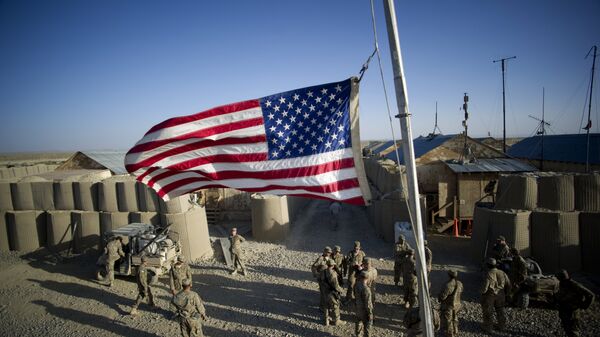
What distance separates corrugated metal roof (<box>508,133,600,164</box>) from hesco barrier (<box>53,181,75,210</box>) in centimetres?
2495

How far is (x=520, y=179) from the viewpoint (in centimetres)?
923

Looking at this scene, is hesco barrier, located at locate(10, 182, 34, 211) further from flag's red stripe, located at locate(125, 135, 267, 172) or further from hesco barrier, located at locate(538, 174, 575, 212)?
hesco barrier, located at locate(538, 174, 575, 212)

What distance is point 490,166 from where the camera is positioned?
1357 centimetres

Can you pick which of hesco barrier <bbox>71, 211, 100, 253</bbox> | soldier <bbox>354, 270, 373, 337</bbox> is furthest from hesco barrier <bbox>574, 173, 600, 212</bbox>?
hesco barrier <bbox>71, 211, 100, 253</bbox>

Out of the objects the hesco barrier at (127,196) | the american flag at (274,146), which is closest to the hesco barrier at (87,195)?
the hesco barrier at (127,196)

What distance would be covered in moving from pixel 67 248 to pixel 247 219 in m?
7.32

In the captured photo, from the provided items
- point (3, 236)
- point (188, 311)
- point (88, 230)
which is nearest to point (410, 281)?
point (188, 311)

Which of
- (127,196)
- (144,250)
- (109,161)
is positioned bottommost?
(144,250)

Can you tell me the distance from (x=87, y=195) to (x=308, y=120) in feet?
35.9

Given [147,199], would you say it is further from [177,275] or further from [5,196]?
[5,196]

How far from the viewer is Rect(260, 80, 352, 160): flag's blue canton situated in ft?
13.9

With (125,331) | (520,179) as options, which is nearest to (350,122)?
(125,331)

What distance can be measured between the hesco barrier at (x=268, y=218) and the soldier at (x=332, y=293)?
5.52 m

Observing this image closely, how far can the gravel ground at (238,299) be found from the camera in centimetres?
673
